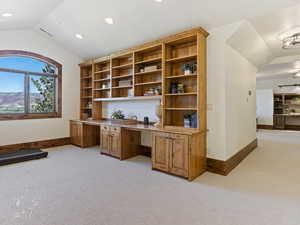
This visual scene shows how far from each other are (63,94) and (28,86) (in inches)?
38.5

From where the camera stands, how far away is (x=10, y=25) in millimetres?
4449

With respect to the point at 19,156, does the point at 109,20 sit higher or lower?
higher

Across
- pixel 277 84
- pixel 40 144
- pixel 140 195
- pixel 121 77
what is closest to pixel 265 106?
pixel 277 84

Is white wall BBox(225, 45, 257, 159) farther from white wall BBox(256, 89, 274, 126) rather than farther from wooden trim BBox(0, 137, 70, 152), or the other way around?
white wall BBox(256, 89, 274, 126)

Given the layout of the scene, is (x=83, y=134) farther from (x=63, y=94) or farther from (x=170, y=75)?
(x=170, y=75)

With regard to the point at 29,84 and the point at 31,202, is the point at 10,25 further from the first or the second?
the point at 31,202

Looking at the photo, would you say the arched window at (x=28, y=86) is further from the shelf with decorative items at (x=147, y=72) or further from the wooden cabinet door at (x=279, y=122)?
the wooden cabinet door at (x=279, y=122)

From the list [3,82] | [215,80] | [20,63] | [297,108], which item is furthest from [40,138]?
[297,108]

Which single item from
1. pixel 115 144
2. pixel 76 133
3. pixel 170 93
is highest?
pixel 170 93

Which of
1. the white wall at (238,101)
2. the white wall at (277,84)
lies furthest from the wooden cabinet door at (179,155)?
the white wall at (277,84)

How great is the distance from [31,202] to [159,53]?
378cm

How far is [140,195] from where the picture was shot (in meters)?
2.57

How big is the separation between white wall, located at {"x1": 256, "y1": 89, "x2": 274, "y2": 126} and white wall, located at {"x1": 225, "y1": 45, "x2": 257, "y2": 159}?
5.84 meters

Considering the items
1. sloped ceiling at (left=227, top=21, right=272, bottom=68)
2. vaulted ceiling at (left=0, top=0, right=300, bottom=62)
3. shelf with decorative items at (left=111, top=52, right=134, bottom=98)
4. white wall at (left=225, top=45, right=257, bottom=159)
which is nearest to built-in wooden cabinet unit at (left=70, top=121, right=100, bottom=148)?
shelf with decorative items at (left=111, top=52, right=134, bottom=98)
